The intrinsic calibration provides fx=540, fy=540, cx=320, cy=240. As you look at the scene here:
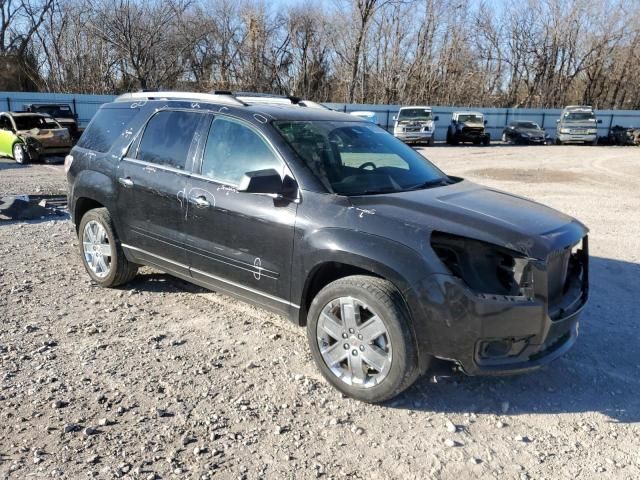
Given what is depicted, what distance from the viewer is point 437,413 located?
3.34 m

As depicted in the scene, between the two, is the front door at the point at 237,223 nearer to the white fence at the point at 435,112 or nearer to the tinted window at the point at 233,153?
the tinted window at the point at 233,153

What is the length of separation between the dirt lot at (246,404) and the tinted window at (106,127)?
1.42 metres

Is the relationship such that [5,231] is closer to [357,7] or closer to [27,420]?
[27,420]

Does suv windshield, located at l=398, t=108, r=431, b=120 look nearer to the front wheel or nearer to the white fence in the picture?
the white fence

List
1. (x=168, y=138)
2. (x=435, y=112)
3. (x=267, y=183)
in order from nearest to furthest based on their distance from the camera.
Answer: (x=267, y=183)
(x=168, y=138)
(x=435, y=112)

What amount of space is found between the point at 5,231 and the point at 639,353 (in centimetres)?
757

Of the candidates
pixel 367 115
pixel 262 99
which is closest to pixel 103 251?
pixel 262 99

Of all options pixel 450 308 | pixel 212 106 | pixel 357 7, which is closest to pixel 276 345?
pixel 450 308

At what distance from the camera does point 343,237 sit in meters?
3.35

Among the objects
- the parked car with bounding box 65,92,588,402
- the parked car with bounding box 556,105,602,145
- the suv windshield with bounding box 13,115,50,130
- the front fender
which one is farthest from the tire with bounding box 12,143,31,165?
the parked car with bounding box 556,105,602,145

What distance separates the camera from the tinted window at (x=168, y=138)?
4.42m

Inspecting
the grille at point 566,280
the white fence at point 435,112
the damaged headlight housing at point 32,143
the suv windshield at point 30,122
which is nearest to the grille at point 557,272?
the grille at point 566,280

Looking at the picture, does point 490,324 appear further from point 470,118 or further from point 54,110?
point 470,118

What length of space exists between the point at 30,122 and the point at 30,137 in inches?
46.9
